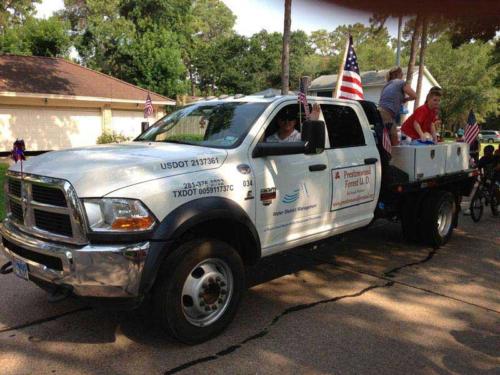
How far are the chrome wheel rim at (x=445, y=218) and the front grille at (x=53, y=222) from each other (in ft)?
17.1

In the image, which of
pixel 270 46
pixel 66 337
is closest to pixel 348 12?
pixel 66 337

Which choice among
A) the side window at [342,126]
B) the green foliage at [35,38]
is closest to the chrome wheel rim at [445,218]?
the side window at [342,126]

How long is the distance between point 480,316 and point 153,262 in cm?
310

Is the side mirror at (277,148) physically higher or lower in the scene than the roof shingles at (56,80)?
lower

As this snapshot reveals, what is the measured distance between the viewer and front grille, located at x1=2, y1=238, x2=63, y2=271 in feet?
10.7

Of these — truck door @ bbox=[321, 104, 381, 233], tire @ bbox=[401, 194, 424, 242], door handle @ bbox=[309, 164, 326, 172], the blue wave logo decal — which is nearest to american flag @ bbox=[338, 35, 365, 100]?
tire @ bbox=[401, 194, 424, 242]

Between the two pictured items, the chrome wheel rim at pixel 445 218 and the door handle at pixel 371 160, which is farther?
the chrome wheel rim at pixel 445 218

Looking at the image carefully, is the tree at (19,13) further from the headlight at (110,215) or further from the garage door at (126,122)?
the headlight at (110,215)

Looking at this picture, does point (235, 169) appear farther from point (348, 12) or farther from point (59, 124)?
point (59, 124)

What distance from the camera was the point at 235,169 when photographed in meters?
3.86

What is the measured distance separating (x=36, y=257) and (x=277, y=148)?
2108 mm

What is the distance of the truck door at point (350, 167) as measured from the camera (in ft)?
15.9

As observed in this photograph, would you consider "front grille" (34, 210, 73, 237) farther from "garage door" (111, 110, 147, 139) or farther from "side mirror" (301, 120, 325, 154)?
"garage door" (111, 110, 147, 139)

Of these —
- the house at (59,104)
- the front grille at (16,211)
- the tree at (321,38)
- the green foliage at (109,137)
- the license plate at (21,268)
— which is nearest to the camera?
the tree at (321,38)
